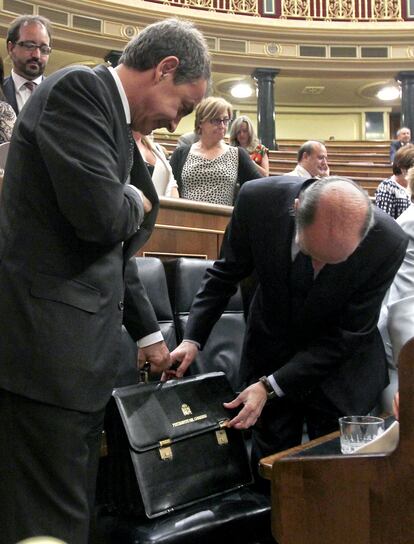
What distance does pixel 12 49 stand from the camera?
2.52m

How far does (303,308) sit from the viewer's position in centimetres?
158

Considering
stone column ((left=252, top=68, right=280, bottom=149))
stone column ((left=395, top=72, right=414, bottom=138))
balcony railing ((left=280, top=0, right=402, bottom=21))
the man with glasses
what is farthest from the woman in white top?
balcony railing ((left=280, top=0, right=402, bottom=21))

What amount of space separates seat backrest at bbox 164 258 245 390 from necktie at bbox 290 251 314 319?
41 centimetres

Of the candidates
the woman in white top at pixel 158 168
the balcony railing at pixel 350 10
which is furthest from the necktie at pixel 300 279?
the balcony railing at pixel 350 10

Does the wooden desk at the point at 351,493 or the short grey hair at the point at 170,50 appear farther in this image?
the short grey hair at the point at 170,50

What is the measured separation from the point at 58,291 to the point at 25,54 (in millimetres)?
1762

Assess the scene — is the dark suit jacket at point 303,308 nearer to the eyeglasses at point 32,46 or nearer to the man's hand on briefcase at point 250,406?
the man's hand on briefcase at point 250,406

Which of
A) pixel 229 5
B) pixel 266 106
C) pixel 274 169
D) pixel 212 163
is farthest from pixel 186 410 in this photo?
pixel 229 5

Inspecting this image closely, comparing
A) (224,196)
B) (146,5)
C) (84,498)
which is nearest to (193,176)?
(224,196)

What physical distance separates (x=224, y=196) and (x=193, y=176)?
148 mm

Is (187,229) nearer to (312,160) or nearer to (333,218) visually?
(312,160)

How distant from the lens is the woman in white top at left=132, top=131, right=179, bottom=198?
242 cm

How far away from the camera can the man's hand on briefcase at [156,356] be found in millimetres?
1408

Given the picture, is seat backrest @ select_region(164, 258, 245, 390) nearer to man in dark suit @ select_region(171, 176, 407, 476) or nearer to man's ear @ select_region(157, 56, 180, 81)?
man in dark suit @ select_region(171, 176, 407, 476)
